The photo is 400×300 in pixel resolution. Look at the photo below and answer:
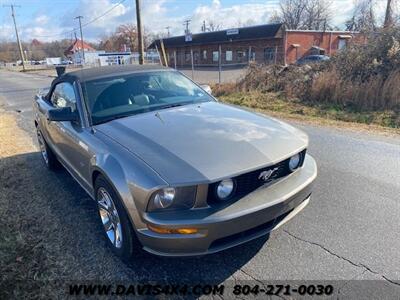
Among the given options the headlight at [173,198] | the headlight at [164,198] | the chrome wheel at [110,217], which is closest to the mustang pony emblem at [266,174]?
the headlight at [173,198]

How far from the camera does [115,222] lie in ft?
→ 9.48

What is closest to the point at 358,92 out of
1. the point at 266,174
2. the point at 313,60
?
the point at 266,174

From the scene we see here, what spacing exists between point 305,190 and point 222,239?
0.92 meters

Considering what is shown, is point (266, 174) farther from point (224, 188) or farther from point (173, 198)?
point (173, 198)

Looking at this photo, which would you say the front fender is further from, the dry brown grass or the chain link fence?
the chain link fence

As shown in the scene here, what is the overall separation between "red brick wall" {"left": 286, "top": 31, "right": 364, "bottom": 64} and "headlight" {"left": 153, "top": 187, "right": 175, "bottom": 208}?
3497 cm

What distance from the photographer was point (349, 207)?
3.59m

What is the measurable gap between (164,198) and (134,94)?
1749 millimetres

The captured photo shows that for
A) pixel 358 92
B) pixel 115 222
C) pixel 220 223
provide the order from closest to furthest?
pixel 220 223 → pixel 115 222 → pixel 358 92

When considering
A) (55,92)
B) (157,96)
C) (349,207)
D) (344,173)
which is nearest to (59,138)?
(55,92)

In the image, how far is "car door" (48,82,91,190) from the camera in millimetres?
3352

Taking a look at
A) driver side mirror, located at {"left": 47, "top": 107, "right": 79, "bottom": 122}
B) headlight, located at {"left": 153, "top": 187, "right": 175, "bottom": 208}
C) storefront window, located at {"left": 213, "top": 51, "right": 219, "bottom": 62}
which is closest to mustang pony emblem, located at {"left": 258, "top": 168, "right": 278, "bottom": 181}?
headlight, located at {"left": 153, "top": 187, "right": 175, "bottom": 208}

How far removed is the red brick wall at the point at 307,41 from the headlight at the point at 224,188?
1368 inches

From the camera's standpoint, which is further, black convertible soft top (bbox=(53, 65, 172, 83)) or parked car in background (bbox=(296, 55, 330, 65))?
parked car in background (bbox=(296, 55, 330, 65))
